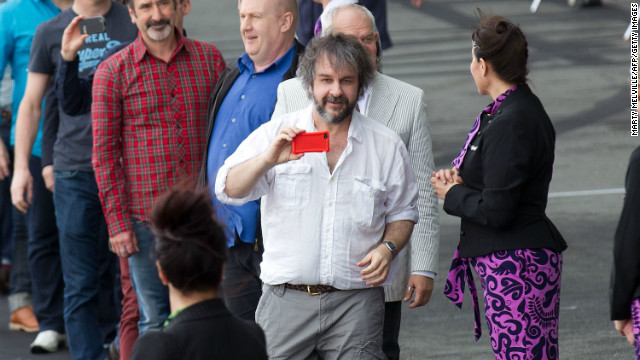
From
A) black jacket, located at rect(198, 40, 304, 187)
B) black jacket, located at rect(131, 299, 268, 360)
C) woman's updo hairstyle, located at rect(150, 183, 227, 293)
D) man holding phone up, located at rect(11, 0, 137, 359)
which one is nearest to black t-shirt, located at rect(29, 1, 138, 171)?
man holding phone up, located at rect(11, 0, 137, 359)

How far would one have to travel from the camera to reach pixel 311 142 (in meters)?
4.32

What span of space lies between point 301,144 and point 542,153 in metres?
1.26

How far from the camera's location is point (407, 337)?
24.9ft

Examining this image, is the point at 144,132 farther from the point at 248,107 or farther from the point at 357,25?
the point at 357,25

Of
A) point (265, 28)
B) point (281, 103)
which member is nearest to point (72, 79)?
point (265, 28)

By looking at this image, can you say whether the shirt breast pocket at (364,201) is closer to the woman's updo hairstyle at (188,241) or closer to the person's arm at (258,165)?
the person's arm at (258,165)

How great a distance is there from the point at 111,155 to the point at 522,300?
2430 millimetres

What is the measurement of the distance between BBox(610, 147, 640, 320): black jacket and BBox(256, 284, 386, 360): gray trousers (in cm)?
104

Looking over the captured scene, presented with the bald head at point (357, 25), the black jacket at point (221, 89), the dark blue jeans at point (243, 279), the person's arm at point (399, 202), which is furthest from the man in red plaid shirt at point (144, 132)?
the person's arm at point (399, 202)

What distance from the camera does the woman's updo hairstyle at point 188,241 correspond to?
3.36 m

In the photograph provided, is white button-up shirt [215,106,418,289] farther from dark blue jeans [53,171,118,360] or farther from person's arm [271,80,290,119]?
dark blue jeans [53,171,118,360]

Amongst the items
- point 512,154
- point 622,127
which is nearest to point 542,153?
point 512,154

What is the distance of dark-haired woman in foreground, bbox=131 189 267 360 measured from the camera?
3.30 metres

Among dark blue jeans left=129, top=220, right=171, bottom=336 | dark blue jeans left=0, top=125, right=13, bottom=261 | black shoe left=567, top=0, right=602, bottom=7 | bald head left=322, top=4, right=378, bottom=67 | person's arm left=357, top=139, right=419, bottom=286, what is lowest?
black shoe left=567, top=0, right=602, bottom=7
